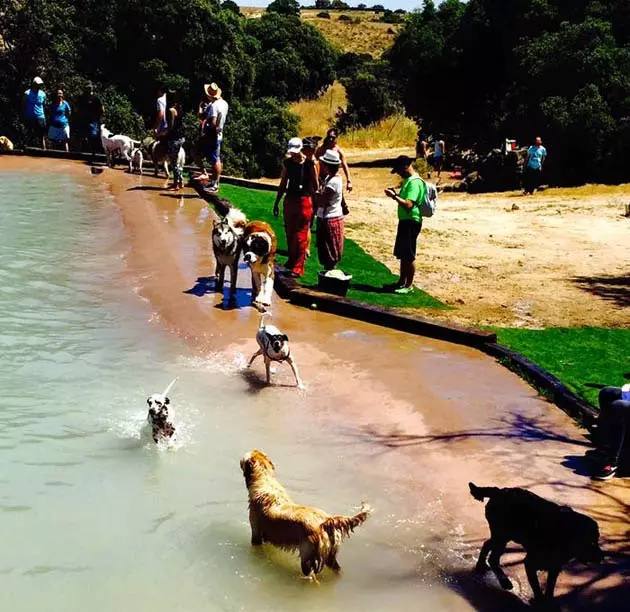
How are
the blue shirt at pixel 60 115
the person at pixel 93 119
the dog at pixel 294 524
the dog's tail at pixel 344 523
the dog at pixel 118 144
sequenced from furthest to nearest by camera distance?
the blue shirt at pixel 60 115 < the person at pixel 93 119 < the dog at pixel 118 144 < the dog at pixel 294 524 < the dog's tail at pixel 344 523

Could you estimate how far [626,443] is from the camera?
6.42 metres

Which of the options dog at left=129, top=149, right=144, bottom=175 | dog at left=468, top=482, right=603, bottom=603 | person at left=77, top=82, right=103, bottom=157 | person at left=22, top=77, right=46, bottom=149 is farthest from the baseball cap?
person at left=22, top=77, right=46, bottom=149

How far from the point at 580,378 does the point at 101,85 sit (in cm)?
2313

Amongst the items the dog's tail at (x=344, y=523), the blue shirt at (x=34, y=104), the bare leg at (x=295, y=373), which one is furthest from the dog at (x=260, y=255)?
the blue shirt at (x=34, y=104)

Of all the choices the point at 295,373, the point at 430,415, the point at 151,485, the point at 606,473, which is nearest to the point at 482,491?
the point at 606,473

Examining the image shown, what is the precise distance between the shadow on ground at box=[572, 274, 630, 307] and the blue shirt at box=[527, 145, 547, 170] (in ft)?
38.6

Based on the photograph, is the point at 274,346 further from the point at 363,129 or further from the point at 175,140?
the point at 363,129

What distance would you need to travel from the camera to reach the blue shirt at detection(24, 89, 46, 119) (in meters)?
22.7

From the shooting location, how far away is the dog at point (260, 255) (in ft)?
32.3

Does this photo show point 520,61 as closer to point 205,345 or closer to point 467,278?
point 467,278

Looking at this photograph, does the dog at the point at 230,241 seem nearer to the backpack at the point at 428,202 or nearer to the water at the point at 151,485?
the water at the point at 151,485

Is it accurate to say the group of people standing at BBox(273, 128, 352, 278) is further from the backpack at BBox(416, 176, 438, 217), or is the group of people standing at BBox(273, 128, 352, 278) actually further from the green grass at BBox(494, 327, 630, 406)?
the green grass at BBox(494, 327, 630, 406)

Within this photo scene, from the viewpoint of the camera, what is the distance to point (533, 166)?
2544 centimetres

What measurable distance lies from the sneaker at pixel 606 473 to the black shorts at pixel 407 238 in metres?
5.55
